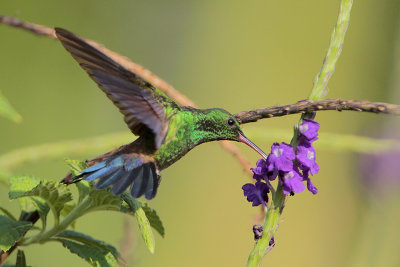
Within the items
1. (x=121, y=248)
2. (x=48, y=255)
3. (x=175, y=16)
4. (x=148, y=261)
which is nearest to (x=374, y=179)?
(x=121, y=248)

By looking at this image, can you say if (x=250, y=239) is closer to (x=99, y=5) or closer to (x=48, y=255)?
(x=48, y=255)

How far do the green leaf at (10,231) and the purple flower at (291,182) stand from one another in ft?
1.94

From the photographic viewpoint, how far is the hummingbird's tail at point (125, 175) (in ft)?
4.53

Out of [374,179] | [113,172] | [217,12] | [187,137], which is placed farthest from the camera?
[217,12]

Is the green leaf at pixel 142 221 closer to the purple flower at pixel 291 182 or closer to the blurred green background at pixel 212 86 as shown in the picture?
the purple flower at pixel 291 182

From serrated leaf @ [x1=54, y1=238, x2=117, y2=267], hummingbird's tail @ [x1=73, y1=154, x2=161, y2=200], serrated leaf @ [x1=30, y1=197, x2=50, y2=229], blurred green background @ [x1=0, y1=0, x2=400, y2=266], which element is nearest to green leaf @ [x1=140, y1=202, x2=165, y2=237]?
hummingbird's tail @ [x1=73, y1=154, x2=161, y2=200]

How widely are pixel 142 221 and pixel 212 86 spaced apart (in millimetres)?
6232

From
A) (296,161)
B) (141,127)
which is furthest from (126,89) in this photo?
(296,161)

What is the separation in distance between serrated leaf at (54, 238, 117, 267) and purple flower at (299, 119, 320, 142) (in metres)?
0.54

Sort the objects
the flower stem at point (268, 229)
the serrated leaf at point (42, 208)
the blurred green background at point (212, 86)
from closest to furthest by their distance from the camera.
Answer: the flower stem at point (268, 229)
the serrated leaf at point (42, 208)
the blurred green background at point (212, 86)

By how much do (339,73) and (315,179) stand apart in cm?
157

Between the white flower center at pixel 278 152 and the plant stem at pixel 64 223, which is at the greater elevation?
the white flower center at pixel 278 152

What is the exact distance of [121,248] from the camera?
4.97 feet

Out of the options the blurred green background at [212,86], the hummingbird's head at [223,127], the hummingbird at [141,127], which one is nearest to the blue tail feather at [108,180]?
the hummingbird at [141,127]
